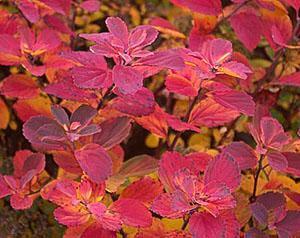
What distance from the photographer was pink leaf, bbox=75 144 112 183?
2.64 feet

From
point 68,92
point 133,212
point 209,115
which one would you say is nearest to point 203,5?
point 209,115

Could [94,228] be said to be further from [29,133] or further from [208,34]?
[208,34]

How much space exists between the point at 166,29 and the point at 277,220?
1.41ft

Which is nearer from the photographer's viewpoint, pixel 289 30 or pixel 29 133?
pixel 29 133

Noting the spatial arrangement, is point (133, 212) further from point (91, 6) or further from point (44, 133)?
point (91, 6)

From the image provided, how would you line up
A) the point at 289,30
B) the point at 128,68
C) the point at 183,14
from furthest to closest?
the point at 183,14, the point at 289,30, the point at 128,68

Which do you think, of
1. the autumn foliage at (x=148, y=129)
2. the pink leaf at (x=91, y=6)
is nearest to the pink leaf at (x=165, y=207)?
the autumn foliage at (x=148, y=129)

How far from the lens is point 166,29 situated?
3.63 ft

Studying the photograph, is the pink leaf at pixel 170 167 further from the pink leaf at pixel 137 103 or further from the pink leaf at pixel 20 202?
the pink leaf at pixel 20 202

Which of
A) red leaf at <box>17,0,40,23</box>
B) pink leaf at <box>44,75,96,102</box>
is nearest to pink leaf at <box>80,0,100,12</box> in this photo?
red leaf at <box>17,0,40,23</box>

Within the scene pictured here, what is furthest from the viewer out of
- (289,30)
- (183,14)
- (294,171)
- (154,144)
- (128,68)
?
(183,14)

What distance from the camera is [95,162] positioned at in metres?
0.83

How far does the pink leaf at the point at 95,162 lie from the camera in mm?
805

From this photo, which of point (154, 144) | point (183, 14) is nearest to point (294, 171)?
point (154, 144)
